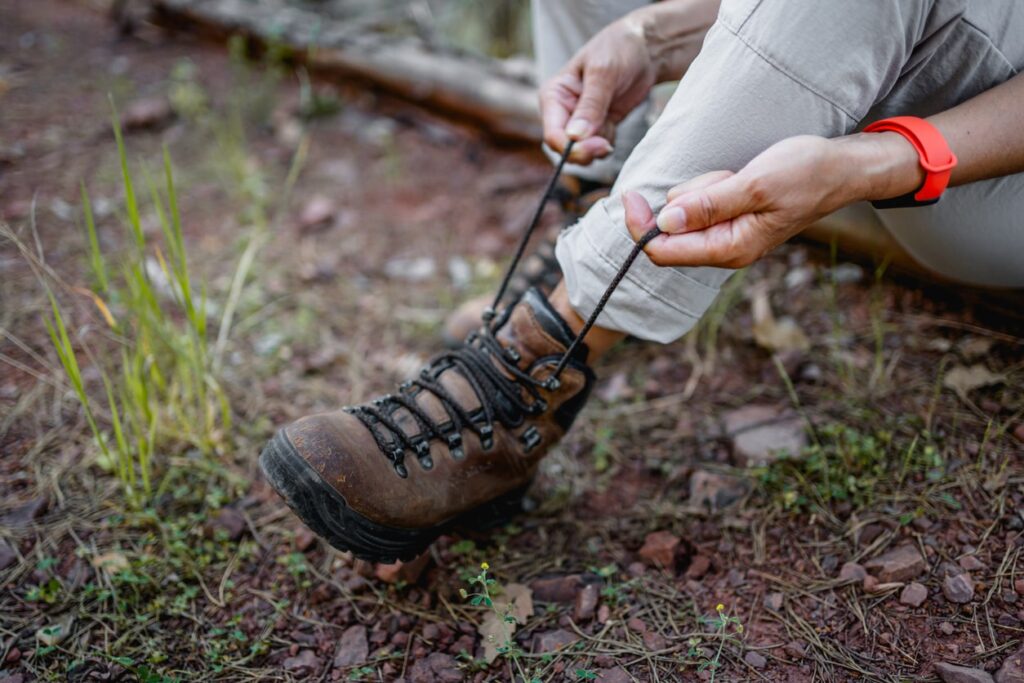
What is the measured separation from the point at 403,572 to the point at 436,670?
20 cm

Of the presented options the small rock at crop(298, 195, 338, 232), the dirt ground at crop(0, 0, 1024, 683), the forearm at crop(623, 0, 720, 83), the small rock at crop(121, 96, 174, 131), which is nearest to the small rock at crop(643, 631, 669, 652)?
the dirt ground at crop(0, 0, 1024, 683)

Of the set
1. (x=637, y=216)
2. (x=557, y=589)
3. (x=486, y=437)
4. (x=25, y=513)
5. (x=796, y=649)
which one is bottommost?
(x=25, y=513)

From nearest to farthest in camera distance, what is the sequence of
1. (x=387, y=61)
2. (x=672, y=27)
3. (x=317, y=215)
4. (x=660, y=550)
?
1. (x=660, y=550)
2. (x=672, y=27)
3. (x=317, y=215)
4. (x=387, y=61)

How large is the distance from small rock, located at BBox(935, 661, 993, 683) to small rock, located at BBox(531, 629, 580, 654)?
21.4 inches

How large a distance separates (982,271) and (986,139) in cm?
37

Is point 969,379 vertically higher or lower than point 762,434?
higher

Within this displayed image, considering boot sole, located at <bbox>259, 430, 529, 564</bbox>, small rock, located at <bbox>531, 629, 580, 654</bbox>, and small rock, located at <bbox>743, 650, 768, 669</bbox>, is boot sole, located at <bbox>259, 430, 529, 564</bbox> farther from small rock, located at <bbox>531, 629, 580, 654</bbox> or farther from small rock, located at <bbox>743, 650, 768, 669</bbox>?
small rock, located at <bbox>743, 650, 768, 669</bbox>

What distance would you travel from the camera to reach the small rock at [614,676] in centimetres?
109

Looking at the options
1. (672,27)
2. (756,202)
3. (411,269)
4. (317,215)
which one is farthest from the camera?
(317,215)

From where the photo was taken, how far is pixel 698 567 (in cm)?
129

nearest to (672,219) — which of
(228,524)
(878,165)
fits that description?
(878,165)

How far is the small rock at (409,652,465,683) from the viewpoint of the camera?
1.13 metres

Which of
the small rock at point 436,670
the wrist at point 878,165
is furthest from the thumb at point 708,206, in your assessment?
the small rock at point 436,670

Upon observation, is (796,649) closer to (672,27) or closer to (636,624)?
(636,624)
